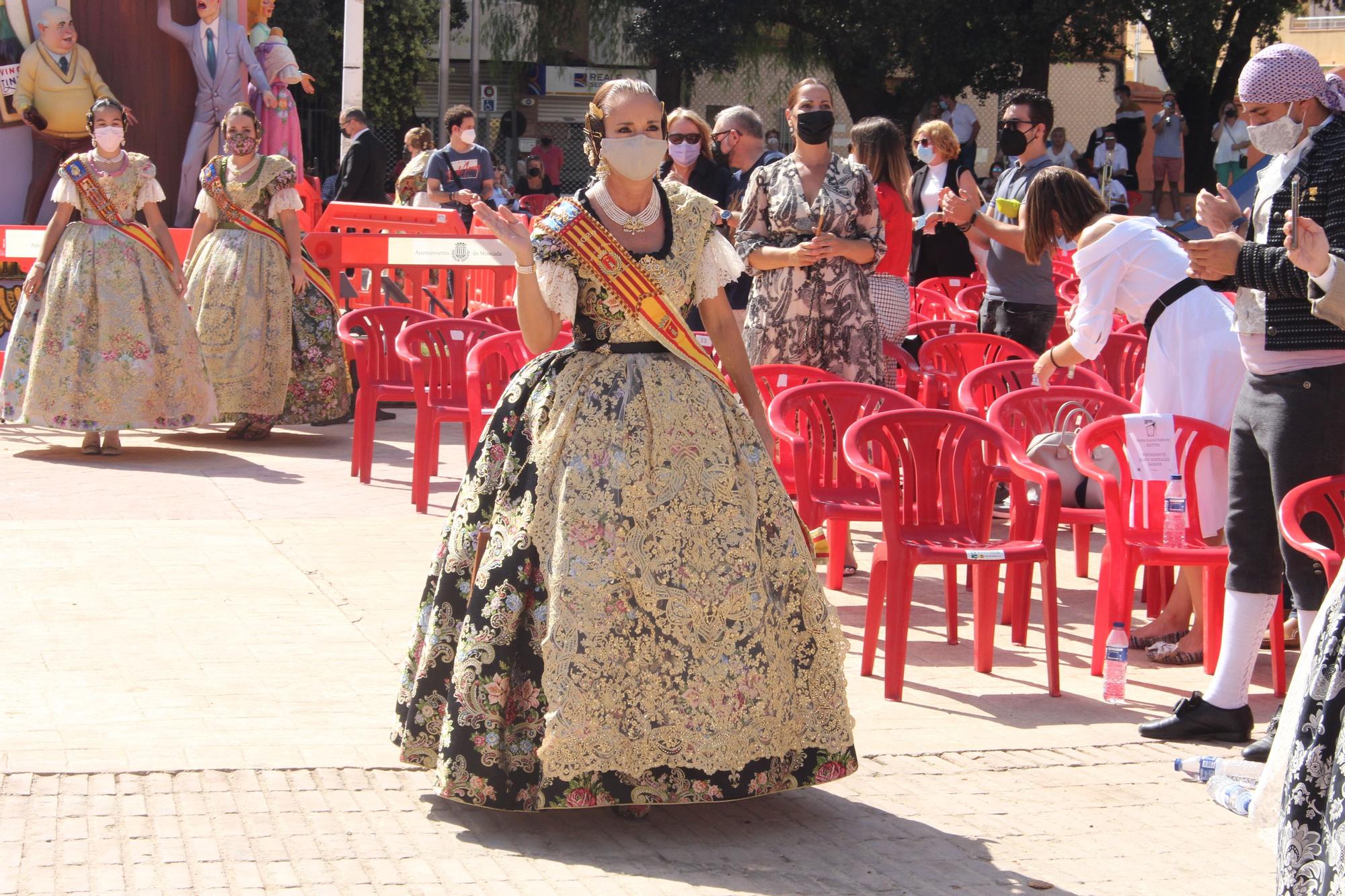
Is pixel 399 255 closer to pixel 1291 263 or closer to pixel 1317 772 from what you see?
pixel 1291 263

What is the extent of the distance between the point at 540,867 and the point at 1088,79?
38.3m

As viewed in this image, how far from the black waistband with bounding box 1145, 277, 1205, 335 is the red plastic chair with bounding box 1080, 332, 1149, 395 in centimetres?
227

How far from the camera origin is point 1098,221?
6082mm

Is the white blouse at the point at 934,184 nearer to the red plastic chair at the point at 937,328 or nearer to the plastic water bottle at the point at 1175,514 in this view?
the red plastic chair at the point at 937,328

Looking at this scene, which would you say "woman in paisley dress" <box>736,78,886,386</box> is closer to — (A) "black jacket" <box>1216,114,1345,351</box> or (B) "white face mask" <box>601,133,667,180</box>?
(A) "black jacket" <box>1216,114,1345,351</box>

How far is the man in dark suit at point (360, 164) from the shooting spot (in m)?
14.4

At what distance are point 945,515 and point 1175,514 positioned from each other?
0.77 metres

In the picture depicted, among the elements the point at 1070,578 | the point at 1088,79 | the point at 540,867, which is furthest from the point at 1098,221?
the point at 1088,79

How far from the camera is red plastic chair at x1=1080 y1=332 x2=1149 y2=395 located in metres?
8.27

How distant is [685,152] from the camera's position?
9.45 m

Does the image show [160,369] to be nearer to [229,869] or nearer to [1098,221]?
[1098,221]

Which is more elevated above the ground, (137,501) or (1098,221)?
(1098,221)

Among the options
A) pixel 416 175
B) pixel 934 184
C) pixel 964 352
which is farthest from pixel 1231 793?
pixel 416 175

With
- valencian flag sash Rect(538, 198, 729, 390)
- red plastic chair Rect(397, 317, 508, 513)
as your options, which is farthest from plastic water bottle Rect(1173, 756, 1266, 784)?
red plastic chair Rect(397, 317, 508, 513)
